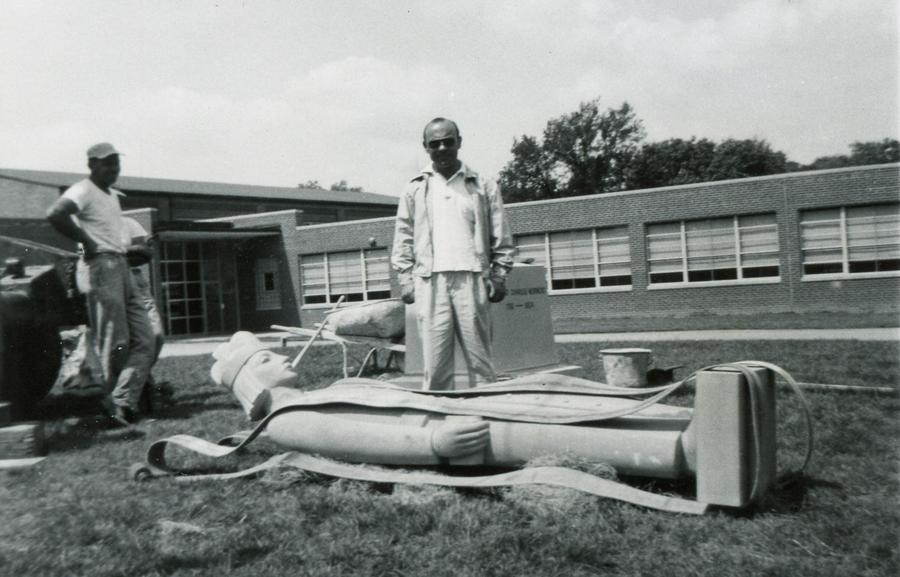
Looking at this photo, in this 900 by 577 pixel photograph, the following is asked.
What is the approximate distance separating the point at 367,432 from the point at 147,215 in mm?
22545

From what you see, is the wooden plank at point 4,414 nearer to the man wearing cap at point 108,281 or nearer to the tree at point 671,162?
the man wearing cap at point 108,281

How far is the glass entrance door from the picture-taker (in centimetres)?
2747

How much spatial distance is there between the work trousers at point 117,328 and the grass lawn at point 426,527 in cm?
152

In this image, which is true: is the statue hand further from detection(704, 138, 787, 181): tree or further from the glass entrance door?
detection(704, 138, 787, 181): tree

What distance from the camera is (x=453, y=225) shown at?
503 centimetres

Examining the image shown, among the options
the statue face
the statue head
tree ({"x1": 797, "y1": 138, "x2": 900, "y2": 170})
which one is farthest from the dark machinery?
tree ({"x1": 797, "y1": 138, "x2": 900, "y2": 170})

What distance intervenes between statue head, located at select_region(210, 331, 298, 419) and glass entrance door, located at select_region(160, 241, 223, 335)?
22942mm

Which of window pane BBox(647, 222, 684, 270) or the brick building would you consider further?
window pane BBox(647, 222, 684, 270)

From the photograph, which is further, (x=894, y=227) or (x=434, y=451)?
(x=894, y=227)

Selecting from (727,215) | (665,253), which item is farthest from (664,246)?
(727,215)

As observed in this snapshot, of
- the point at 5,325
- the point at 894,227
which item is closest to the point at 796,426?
the point at 5,325

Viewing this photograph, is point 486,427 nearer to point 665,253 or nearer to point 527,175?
point 665,253

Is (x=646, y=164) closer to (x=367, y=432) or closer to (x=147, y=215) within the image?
(x=147, y=215)

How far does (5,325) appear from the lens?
5.73 m
